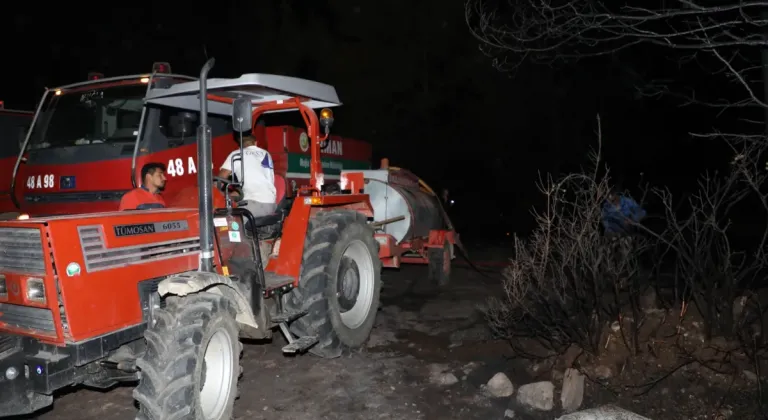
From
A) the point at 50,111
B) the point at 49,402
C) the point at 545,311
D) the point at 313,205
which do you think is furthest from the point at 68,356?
the point at 545,311

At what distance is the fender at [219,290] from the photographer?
152 inches

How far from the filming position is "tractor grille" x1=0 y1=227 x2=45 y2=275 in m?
3.58

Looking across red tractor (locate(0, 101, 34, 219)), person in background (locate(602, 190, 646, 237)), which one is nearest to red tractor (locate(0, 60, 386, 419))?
person in background (locate(602, 190, 646, 237))

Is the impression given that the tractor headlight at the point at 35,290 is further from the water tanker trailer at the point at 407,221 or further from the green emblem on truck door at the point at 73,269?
the water tanker trailer at the point at 407,221

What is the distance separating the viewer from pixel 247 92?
17.6 feet

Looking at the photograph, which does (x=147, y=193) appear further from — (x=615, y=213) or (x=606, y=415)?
(x=615, y=213)

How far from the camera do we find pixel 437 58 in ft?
102

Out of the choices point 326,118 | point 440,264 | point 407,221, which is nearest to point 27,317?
point 326,118

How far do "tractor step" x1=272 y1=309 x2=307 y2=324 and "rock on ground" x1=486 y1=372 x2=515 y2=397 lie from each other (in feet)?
6.14

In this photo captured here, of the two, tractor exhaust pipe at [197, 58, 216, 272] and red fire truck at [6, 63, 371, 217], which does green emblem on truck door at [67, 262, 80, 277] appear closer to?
tractor exhaust pipe at [197, 58, 216, 272]

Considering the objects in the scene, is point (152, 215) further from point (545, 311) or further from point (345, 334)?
point (545, 311)

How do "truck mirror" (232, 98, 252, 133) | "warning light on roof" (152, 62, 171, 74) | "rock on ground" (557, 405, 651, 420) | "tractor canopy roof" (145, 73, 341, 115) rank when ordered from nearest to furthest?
"rock on ground" (557, 405, 651, 420), "truck mirror" (232, 98, 252, 133), "tractor canopy roof" (145, 73, 341, 115), "warning light on roof" (152, 62, 171, 74)

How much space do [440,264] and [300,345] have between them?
5.28 m

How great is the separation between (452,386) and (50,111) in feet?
16.9
